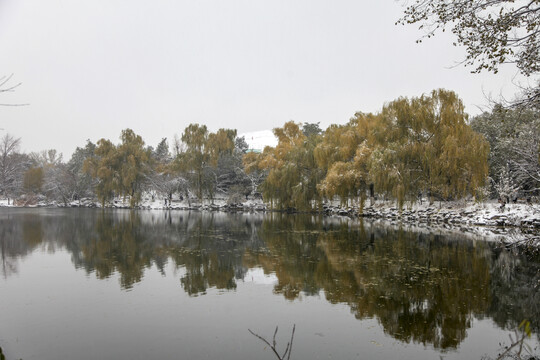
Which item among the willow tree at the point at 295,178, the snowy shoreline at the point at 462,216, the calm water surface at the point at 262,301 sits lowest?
the calm water surface at the point at 262,301

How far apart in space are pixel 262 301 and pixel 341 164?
70.1 feet

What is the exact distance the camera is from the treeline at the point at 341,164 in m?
21.1

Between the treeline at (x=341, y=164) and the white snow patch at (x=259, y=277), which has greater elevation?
the treeline at (x=341, y=164)

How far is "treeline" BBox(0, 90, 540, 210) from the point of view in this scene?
2112 centimetres

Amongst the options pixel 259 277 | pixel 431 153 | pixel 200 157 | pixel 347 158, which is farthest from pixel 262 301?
pixel 200 157

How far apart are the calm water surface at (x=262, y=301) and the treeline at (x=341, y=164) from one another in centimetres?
303

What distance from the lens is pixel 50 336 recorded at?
18.0ft

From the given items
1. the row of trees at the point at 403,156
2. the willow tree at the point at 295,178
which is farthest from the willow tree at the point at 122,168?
the row of trees at the point at 403,156

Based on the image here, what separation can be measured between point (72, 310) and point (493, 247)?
44.5 ft

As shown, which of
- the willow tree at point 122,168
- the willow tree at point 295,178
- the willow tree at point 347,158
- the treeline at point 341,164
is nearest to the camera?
the treeline at point 341,164

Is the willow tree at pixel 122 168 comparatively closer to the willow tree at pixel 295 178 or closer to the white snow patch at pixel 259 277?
the willow tree at pixel 295 178

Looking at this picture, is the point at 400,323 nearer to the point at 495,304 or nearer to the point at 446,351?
the point at 446,351

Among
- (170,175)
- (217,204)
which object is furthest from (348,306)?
(170,175)

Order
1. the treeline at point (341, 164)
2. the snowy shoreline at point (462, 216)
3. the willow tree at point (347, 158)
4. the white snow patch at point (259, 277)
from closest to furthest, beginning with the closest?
the white snow patch at point (259, 277) → the snowy shoreline at point (462, 216) → the treeline at point (341, 164) → the willow tree at point (347, 158)
